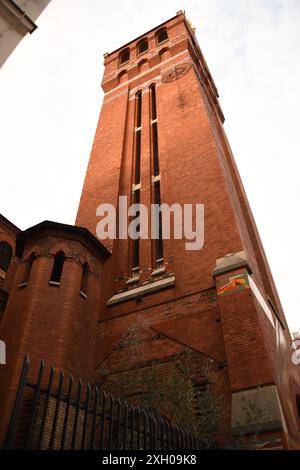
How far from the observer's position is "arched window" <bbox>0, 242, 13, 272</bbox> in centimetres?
1480

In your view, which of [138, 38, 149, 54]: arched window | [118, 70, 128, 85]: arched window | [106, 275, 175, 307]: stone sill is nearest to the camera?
[106, 275, 175, 307]: stone sill

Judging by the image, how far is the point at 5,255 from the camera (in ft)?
49.7

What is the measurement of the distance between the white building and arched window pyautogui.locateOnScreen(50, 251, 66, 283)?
215 inches

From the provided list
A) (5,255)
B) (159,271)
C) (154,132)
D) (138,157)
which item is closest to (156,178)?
(138,157)

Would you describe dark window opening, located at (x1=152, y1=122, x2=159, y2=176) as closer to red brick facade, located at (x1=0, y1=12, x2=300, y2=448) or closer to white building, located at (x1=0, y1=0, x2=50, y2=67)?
red brick facade, located at (x1=0, y1=12, x2=300, y2=448)

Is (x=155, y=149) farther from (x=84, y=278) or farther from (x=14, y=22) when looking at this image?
(x=14, y=22)

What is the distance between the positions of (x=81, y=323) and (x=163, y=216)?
14.8 feet

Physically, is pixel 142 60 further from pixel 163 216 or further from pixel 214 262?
pixel 214 262

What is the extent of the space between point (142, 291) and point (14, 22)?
23.2ft

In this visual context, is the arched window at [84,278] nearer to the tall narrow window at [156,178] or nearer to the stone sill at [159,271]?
the stone sill at [159,271]

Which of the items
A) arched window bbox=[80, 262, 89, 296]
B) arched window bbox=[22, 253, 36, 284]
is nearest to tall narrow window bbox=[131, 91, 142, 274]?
arched window bbox=[80, 262, 89, 296]

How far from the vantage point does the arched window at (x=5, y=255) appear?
1480cm

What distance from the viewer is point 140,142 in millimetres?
16953

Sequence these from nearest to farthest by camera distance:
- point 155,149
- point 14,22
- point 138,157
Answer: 1. point 14,22
2. point 155,149
3. point 138,157
